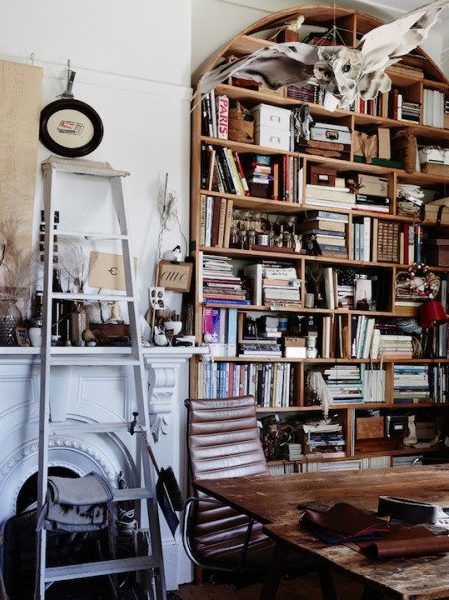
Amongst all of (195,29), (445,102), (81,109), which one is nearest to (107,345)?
(81,109)

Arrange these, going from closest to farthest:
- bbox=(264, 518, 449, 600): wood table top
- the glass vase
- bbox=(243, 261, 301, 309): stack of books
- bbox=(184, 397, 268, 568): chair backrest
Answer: bbox=(264, 518, 449, 600): wood table top, bbox=(184, 397, 268, 568): chair backrest, the glass vase, bbox=(243, 261, 301, 309): stack of books

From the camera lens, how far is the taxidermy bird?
7.00 feet

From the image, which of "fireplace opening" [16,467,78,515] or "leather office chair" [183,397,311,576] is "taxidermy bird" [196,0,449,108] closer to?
"leather office chair" [183,397,311,576]

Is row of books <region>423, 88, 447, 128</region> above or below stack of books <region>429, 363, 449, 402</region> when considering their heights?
above

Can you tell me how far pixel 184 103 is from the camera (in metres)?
3.96

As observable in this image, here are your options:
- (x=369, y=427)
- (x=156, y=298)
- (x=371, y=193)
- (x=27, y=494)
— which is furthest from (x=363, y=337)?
(x=27, y=494)

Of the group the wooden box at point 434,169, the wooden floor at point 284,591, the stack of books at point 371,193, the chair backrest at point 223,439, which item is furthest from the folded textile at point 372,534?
the wooden box at point 434,169

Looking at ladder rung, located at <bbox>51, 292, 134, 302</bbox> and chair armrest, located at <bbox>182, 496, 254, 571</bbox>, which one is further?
ladder rung, located at <bbox>51, 292, 134, 302</bbox>

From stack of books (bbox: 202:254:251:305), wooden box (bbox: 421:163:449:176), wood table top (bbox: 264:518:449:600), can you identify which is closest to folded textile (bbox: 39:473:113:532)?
wood table top (bbox: 264:518:449:600)

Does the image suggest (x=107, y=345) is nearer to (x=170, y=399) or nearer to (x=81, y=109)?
(x=170, y=399)

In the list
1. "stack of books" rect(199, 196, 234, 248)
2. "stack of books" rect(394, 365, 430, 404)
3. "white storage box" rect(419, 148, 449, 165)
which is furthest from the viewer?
"white storage box" rect(419, 148, 449, 165)

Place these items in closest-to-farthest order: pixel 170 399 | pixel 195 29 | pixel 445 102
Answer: pixel 170 399, pixel 195 29, pixel 445 102

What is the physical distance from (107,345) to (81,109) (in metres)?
1.25

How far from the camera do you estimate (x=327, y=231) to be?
444cm
